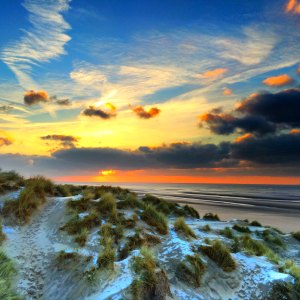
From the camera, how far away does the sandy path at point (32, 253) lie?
10.4 m

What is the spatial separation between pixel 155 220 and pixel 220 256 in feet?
15.0

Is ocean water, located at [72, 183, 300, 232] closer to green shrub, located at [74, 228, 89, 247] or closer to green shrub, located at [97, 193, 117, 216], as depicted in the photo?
green shrub, located at [97, 193, 117, 216]

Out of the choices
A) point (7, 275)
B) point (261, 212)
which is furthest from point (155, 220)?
point (261, 212)

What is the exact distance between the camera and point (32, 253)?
487 inches

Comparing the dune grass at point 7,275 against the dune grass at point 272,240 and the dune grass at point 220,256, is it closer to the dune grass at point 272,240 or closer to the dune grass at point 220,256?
the dune grass at point 220,256

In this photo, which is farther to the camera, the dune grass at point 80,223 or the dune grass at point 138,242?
the dune grass at point 80,223

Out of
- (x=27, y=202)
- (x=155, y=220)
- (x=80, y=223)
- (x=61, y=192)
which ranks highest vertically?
(x=61, y=192)

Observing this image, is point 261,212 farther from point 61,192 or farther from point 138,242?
point 138,242

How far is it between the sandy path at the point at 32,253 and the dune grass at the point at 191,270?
4.94 meters

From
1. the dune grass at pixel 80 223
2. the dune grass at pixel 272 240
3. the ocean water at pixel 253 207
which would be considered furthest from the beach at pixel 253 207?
the dune grass at pixel 80 223

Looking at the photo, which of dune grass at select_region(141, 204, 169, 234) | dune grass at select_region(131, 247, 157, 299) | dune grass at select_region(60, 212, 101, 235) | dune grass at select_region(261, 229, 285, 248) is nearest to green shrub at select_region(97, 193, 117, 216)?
dune grass at select_region(60, 212, 101, 235)

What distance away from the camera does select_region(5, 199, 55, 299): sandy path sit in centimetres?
1041

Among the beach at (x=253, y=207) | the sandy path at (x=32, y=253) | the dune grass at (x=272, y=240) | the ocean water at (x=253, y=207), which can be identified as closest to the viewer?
the sandy path at (x=32, y=253)

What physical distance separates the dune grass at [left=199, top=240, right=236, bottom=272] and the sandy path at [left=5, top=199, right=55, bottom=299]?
6.44 m
